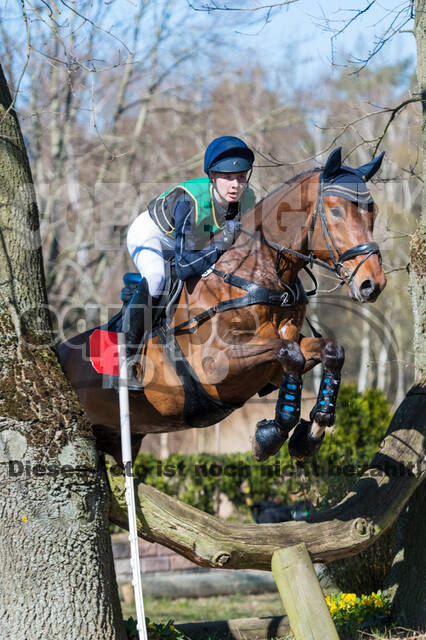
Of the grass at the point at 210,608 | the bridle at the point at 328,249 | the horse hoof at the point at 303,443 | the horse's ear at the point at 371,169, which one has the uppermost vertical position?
the horse's ear at the point at 371,169

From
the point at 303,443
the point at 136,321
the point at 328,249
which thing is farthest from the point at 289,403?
the point at 136,321

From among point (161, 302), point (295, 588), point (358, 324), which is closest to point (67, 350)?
point (161, 302)

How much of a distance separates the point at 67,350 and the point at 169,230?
1161mm

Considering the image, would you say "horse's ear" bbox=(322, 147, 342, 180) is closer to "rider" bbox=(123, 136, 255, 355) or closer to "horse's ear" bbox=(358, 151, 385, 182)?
"horse's ear" bbox=(358, 151, 385, 182)

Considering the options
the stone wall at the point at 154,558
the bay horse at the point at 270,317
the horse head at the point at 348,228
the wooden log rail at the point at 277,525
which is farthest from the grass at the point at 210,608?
the horse head at the point at 348,228

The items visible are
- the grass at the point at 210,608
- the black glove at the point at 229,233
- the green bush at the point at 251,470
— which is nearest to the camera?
the black glove at the point at 229,233

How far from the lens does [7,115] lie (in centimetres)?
431

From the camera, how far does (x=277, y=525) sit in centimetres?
413

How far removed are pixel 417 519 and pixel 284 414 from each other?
1750mm

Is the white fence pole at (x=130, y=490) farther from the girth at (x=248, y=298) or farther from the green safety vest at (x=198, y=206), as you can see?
the green safety vest at (x=198, y=206)

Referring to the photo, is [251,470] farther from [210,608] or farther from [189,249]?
[189,249]

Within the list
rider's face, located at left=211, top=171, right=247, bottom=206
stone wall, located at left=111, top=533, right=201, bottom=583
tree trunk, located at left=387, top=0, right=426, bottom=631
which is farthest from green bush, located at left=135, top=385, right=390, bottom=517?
rider's face, located at left=211, top=171, right=247, bottom=206

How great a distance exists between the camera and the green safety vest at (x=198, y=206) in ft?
13.9

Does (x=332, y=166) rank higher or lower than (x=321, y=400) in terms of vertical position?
higher
